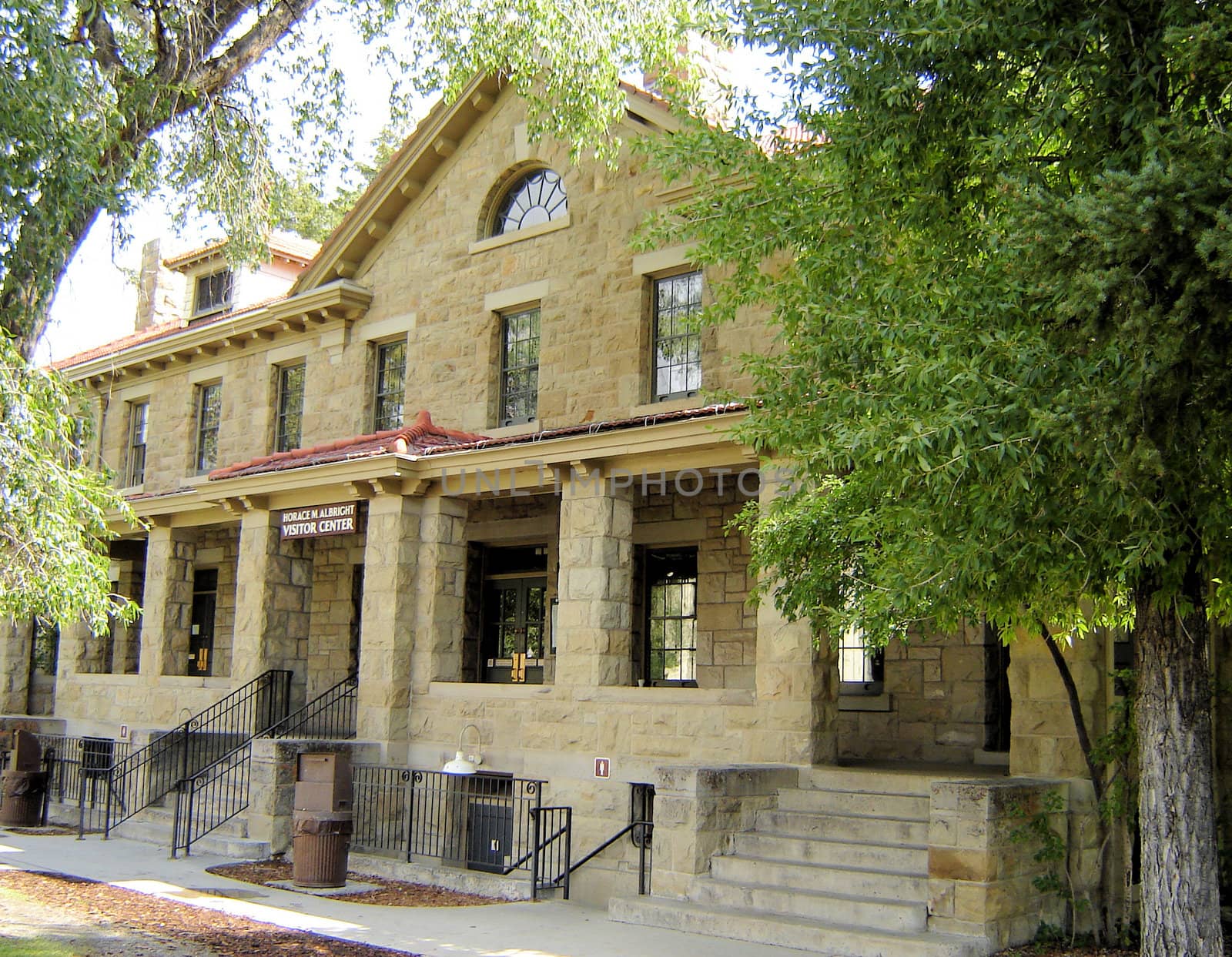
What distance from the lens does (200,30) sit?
10.4 metres

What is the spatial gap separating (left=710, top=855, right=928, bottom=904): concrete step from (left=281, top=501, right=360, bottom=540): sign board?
7.11 meters

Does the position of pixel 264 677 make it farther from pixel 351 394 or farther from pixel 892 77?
pixel 892 77

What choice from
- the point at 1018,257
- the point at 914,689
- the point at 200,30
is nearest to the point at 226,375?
the point at 200,30

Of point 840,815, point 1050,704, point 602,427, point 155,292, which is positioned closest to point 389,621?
point 602,427

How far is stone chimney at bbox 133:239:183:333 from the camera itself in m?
26.9

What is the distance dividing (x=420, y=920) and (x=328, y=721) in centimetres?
722

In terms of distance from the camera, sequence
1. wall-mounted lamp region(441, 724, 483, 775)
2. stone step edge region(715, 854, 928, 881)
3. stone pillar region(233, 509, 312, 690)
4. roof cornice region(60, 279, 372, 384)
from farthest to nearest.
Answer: roof cornice region(60, 279, 372, 384), stone pillar region(233, 509, 312, 690), wall-mounted lamp region(441, 724, 483, 775), stone step edge region(715, 854, 928, 881)

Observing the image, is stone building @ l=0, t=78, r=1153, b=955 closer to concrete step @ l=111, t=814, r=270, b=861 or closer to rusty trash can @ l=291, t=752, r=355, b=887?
concrete step @ l=111, t=814, r=270, b=861

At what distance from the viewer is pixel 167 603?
1884cm

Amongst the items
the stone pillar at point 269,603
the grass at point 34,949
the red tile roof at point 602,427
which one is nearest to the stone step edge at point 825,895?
the red tile roof at point 602,427

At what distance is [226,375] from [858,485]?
14982 mm

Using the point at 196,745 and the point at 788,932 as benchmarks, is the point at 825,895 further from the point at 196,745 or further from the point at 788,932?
the point at 196,745

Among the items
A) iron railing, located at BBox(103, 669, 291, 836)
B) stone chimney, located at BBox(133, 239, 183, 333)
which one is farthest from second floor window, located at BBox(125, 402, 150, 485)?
iron railing, located at BBox(103, 669, 291, 836)

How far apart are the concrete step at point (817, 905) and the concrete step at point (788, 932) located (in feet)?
0.26
